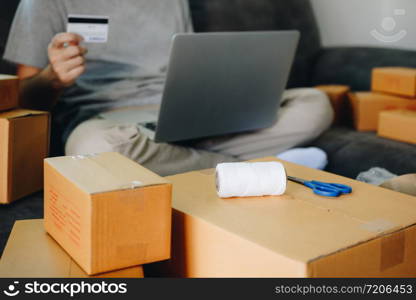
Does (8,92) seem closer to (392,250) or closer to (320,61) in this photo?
(392,250)

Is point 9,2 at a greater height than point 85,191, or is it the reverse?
point 9,2

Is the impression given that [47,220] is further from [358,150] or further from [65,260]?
[358,150]

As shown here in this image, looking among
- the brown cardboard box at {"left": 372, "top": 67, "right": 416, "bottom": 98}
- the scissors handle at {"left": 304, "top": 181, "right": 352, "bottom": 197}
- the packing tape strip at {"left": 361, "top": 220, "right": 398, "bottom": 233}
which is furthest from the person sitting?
the packing tape strip at {"left": 361, "top": 220, "right": 398, "bottom": 233}

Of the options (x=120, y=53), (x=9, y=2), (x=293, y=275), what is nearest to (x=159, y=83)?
(x=120, y=53)

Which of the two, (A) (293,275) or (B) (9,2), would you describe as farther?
(B) (9,2)

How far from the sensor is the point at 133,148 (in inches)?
56.7

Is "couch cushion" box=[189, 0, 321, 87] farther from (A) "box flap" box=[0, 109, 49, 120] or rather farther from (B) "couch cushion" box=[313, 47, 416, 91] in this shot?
(A) "box flap" box=[0, 109, 49, 120]

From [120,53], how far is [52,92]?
316 mm

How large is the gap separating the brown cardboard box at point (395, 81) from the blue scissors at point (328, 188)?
2.92 ft

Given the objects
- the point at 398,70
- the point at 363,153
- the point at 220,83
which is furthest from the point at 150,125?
the point at 398,70

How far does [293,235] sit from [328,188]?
0.22 meters

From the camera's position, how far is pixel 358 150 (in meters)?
1.65

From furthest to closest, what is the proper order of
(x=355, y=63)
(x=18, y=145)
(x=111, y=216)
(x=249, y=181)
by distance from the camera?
1. (x=355, y=63)
2. (x=18, y=145)
3. (x=249, y=181)
4. (x=111, y=216)

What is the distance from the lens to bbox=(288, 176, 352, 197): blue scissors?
97cm
